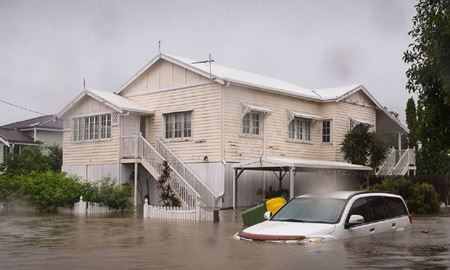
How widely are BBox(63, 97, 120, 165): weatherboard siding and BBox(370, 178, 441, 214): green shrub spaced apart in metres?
12.3

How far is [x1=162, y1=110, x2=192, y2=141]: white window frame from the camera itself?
29953 mm

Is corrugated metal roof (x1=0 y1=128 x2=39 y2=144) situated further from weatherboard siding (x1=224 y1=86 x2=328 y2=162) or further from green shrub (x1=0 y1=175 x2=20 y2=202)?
weatherboard siding (x1=224 y1=86 x2=328 y2=162)

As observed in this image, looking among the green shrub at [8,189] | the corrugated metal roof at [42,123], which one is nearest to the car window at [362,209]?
the green shrub at [8,189]

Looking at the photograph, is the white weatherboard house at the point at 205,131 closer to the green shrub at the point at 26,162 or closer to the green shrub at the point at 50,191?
the green shrub at the point at 50,191

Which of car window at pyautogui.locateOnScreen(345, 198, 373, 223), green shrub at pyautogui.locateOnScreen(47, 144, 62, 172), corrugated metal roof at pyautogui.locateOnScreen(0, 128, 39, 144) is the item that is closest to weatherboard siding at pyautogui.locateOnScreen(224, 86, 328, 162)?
car window at pyautogui.locateOnScreen(345, 198, 373, 223)

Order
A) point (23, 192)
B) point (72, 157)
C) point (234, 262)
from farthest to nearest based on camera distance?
point (72, 157) → point (23, 192) → point (234, 262)

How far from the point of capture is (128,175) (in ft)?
101

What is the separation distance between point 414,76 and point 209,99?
16.7 meters

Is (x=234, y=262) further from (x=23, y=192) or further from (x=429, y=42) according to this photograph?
(x=23, y=192)

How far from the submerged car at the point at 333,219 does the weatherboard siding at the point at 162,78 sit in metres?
16.4

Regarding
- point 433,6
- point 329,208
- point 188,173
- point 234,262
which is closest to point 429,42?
point 433,6

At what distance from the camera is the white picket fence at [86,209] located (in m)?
25.6

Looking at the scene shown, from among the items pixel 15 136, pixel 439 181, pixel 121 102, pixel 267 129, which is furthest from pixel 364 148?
pixel 15 136

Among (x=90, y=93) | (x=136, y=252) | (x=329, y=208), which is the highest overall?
(x=90, y=93)
